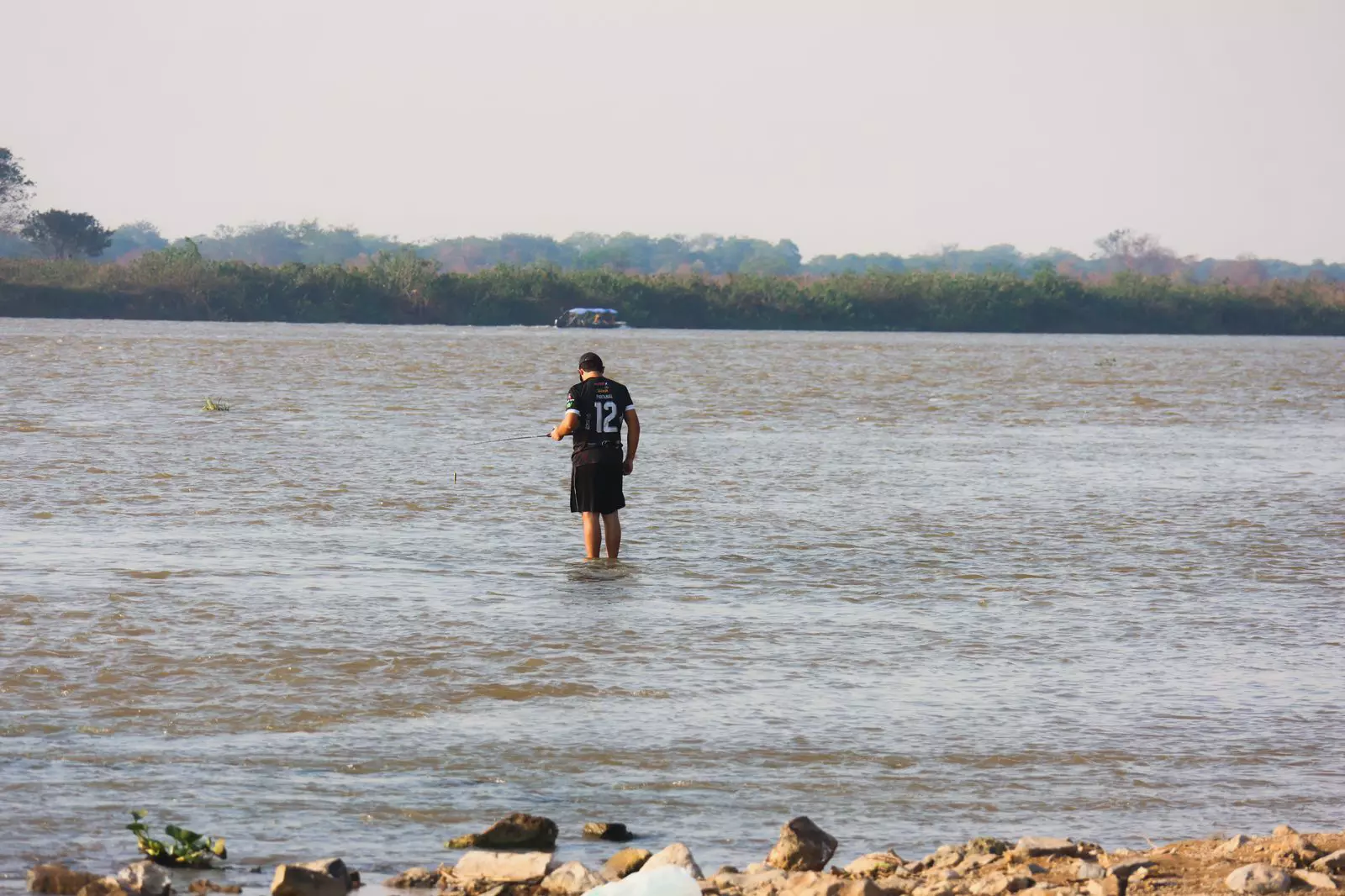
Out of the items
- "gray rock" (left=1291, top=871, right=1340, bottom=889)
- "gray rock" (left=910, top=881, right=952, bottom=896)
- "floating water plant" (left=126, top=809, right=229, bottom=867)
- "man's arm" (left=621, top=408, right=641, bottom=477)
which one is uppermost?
"man's arm" (left=621, top=408, right=641, bottom=477)

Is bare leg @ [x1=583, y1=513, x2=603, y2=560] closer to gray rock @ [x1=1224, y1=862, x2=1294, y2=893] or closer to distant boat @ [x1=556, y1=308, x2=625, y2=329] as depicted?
gray rock @ [x1=1224, y1=862, x2=1294, y2=893]

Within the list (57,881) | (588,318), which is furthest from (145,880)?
(588,318)

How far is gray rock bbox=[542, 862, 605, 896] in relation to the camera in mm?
6449

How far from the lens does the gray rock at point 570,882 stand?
21.2 feet

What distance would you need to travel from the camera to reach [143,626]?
38.0 feet

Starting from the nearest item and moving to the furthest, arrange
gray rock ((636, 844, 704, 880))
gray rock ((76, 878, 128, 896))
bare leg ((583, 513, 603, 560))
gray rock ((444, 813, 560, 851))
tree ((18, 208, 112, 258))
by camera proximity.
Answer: gray rock ((76, 878, 128, 896)) → gray rock ((636, 844, 704, 880)) → gray rock ((444, 813, 560, 851)) → bare leg ((583, 513, 603, 560)) → tree ((18, 208, 112, 258))

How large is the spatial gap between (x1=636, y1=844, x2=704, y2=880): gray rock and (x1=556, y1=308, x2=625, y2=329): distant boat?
111 meters

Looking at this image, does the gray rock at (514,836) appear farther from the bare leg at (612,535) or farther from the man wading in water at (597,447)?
the bare leg at (612,535)

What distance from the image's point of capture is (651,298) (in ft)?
402

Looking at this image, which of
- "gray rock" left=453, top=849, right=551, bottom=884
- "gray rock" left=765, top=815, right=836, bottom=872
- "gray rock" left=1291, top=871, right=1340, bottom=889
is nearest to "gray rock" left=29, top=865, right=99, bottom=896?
"gray rock" left=453, top=849, right=551, bottom=884

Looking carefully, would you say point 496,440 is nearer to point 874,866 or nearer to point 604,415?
point 604,415

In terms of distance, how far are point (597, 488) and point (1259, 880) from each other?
30.3ft

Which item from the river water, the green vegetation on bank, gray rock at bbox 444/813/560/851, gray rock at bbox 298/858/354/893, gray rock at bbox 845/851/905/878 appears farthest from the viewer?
the green vegetation on bank

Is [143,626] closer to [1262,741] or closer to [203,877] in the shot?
[203,877]
